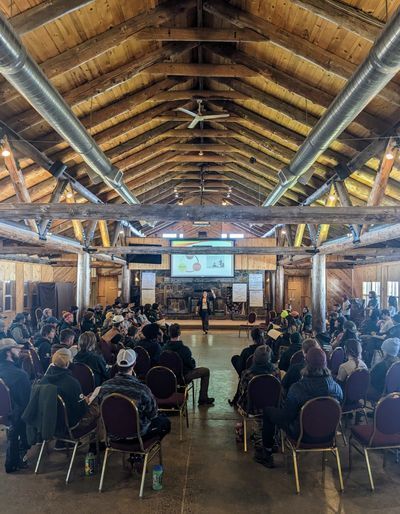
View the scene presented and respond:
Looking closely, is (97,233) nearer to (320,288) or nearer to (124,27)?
(320,288)

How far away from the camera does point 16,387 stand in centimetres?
361

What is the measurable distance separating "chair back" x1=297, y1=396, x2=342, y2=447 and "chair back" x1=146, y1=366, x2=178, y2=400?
1.71 meters

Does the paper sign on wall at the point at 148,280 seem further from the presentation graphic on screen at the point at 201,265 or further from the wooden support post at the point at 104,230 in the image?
the wooden support post at the point at 104,230

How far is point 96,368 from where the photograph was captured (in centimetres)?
457

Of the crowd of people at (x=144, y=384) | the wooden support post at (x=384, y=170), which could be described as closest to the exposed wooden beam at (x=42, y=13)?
the crowd of people at (x=144, y=384)

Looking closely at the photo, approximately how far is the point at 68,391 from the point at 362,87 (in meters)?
3.85

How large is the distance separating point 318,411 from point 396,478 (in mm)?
1106

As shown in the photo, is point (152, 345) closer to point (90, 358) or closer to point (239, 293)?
point (90, 358)

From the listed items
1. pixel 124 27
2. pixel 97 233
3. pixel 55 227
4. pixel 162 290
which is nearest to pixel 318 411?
pixel 124 27

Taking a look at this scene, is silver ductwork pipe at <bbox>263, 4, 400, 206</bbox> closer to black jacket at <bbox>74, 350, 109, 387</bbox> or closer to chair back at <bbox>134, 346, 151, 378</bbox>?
chair back at <bbox>134, 346, 151, 378</bbox>

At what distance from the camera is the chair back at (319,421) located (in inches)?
122

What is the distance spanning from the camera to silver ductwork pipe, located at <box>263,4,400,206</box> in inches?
105

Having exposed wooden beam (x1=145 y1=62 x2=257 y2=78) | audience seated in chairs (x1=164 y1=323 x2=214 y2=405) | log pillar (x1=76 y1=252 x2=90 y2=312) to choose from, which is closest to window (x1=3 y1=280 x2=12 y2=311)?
log pillar (x1=76 y1=252 x2=90 y2=312)

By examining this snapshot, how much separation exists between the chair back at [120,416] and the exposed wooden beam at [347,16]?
434cm
